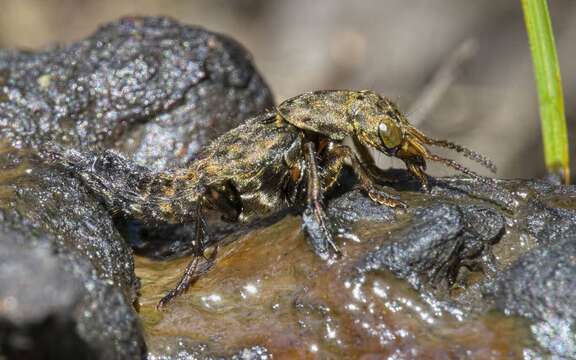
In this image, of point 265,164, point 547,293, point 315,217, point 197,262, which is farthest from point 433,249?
point 197,262

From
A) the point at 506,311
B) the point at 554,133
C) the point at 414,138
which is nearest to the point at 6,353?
the point at 506,311

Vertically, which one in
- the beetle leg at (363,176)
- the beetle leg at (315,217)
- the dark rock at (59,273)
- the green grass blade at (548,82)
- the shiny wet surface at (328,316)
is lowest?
the dark rock at (59,273)

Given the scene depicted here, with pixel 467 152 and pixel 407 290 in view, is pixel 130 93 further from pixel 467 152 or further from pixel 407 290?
pixel 407 290

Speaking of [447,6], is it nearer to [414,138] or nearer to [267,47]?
[267,47]

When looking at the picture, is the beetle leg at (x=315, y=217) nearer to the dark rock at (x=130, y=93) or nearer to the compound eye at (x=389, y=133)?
the compound eye at (x=389, y=133)

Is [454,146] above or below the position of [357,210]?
above

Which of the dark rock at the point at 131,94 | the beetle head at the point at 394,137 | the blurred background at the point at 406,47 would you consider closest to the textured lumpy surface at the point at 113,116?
the dark rock at the point at 131,94
